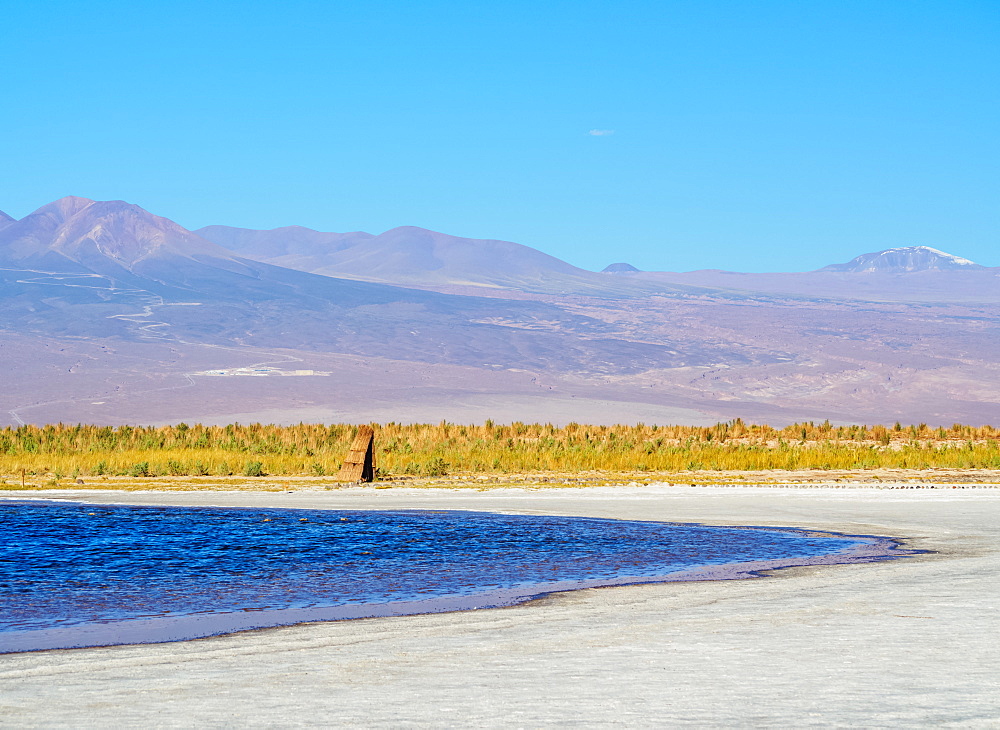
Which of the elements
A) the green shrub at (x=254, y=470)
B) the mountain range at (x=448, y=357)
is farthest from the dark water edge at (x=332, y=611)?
the mountain range at (x=448, y=357)

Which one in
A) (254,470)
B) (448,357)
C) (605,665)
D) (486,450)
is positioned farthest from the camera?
(448,357)

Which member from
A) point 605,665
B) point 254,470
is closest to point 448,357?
point 254,470

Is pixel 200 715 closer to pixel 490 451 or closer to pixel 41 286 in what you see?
pixel 490 451

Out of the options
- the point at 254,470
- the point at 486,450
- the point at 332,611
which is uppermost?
the point at 332,611

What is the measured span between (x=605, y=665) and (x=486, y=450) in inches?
1057

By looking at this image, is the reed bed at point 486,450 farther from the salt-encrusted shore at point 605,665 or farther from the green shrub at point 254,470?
the salt-encrusted shore at point 605,665

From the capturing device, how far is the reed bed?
29.4 metres

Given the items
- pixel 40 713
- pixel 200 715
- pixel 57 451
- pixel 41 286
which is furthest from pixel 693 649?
pixel 41 286

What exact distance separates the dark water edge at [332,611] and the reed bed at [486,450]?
52.2 feet

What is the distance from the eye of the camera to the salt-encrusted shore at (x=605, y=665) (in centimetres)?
626

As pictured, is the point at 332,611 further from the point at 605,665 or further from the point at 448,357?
the point at 448,357

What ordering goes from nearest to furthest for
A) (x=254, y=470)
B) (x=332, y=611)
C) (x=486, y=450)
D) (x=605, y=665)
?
1. (x=605, y=665)
2. (x=332, y=611)
3. (x=254, y=470)
4. (x=486, y=450)

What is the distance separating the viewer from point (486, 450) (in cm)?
3428

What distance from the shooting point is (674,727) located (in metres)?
5.93
